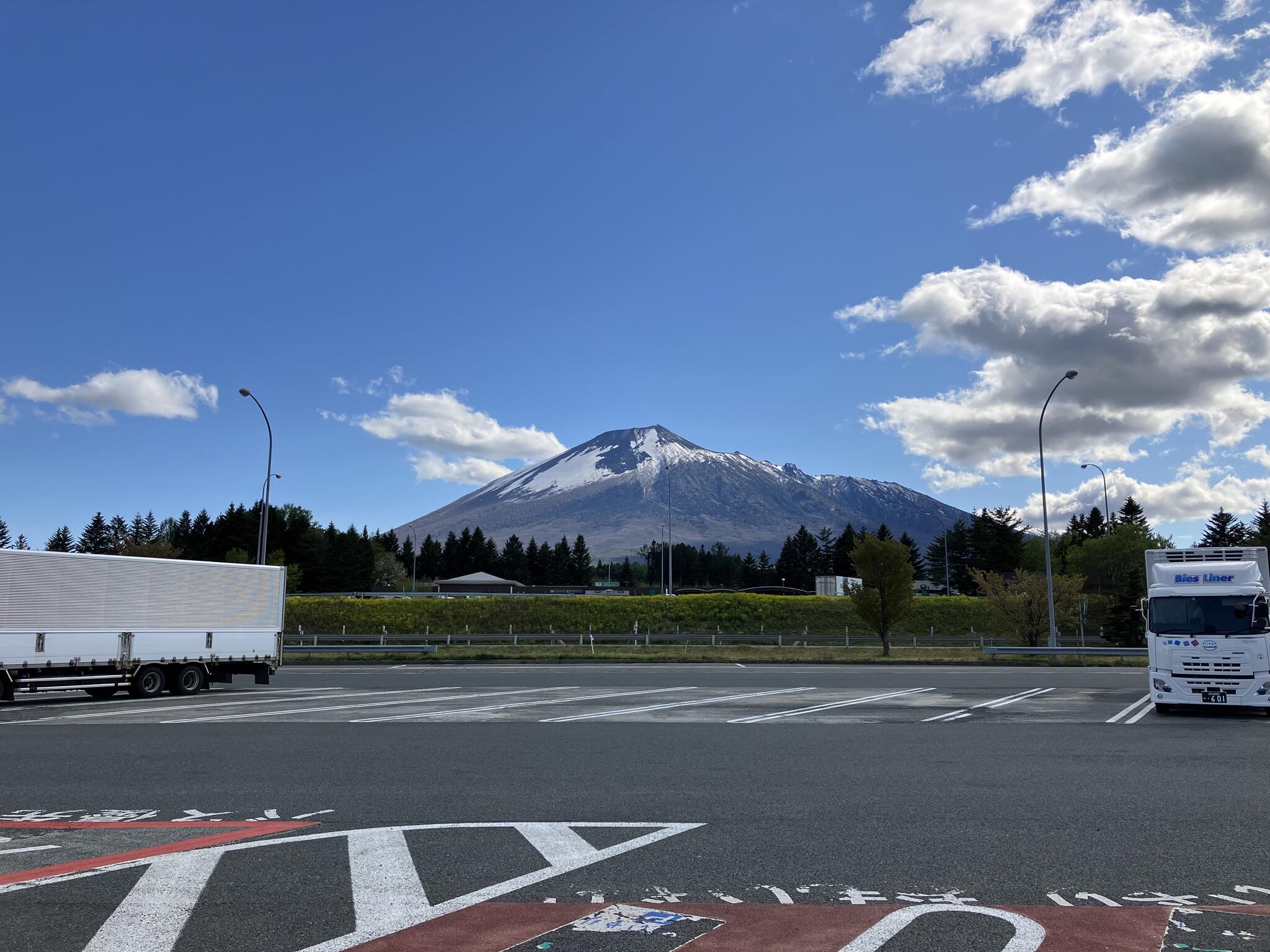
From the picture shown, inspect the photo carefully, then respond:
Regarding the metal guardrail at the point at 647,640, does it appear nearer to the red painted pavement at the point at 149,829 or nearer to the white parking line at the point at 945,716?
the white parking line at the point at 945,716

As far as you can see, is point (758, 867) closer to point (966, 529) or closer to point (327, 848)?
point (327, 848)

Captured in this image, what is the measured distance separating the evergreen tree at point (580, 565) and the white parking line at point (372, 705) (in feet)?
418

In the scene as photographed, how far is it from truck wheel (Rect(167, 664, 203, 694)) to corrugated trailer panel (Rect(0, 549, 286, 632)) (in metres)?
1.02

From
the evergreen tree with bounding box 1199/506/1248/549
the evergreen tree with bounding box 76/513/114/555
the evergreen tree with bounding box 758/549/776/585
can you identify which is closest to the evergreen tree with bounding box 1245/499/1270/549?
the evergreen tree with bounding box 1199/506/1248/549

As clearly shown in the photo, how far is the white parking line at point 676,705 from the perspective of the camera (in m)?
16.6

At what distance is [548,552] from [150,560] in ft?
440

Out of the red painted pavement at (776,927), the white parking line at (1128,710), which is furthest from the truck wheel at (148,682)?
the white parking line at (1128,710)

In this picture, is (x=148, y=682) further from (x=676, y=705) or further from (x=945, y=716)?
(x=945, y=716)

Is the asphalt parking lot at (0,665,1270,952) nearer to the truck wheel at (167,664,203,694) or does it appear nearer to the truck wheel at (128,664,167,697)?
the truck wheel at (128,664,167,697)

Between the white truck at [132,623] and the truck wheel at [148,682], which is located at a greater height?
the white truck at [132,623]

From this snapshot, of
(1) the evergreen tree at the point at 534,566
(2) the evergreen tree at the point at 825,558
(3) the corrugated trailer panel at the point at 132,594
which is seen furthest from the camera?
(1) the evergreen tree at the point at 534,566

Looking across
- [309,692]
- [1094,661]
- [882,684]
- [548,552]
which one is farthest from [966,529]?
[309,692]

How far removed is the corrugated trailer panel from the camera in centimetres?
1970

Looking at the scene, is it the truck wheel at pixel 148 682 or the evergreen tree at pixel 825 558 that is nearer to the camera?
the truck wheel at pixel 148 682
